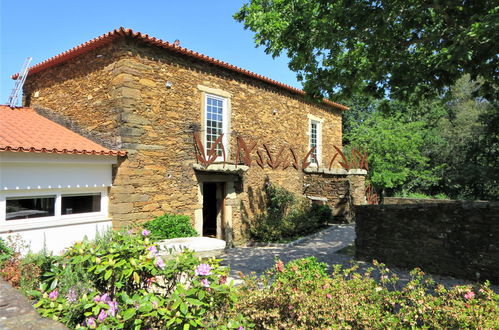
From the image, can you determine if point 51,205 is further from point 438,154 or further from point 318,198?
point 438,154

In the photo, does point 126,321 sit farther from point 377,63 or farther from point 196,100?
point 196,100

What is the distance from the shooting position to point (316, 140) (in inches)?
613

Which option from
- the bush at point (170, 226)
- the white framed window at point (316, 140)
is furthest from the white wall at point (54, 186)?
the white framed window at point (316, 140)

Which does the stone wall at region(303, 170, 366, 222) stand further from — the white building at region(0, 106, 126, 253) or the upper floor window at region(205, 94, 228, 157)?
the white building at region(0, 106, 126, 253)

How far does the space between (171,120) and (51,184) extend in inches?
134

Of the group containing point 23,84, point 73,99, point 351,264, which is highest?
point 23,84

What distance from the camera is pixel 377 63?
6.37 meters

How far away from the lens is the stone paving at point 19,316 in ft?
6.61

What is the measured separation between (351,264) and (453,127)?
21.7 metres

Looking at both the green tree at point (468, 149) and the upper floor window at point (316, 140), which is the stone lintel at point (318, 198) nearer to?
the upper floor window at point (316, 140)

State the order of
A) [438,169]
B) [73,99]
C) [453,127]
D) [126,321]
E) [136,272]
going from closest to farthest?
[126,321], [136,272], [73,99], [438,169], [453,127]

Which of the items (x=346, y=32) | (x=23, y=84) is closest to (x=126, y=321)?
(x=346, y=32)

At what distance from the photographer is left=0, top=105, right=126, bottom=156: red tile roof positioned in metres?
6.39

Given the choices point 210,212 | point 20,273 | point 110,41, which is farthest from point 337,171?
point 20,273
